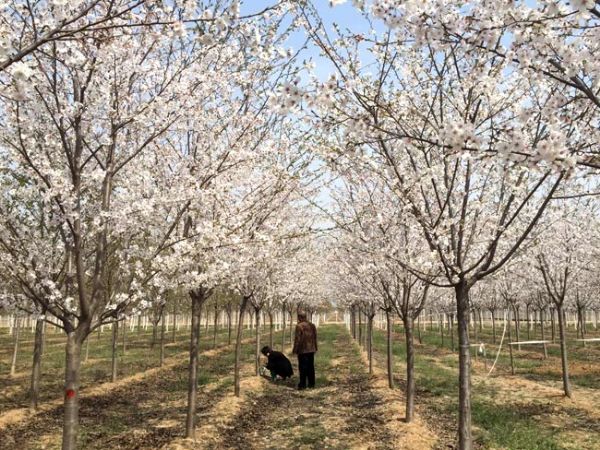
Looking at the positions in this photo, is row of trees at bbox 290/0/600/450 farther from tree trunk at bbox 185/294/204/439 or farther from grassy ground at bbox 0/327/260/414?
grassy ground at bbox 0/327/260/414

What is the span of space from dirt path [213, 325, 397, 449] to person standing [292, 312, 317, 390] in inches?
17.4

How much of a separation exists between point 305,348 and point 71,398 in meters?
9.91

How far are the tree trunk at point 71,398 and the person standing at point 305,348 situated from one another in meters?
9.52

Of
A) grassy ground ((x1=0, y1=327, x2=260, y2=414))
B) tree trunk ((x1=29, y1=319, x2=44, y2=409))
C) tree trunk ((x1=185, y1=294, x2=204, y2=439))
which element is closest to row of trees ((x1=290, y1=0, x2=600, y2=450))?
tree trunk ((x1=185, y1=294, x2=204, y2=439))

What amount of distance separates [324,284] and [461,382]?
29.8 m

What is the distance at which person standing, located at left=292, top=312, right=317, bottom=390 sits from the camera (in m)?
14.6

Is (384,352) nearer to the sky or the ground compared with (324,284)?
nearer to the ground

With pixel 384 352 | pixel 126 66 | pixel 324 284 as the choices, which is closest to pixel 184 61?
pixel 126 66

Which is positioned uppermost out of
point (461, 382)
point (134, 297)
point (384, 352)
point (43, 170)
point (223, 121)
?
point (223, 121)

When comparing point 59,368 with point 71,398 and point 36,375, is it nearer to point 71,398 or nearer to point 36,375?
point 36,375

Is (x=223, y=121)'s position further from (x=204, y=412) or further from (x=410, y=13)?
(x=204, y=412)

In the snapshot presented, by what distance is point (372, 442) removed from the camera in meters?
9.02

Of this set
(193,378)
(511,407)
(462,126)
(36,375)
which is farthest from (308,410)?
(462,126)

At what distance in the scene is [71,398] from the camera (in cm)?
529
